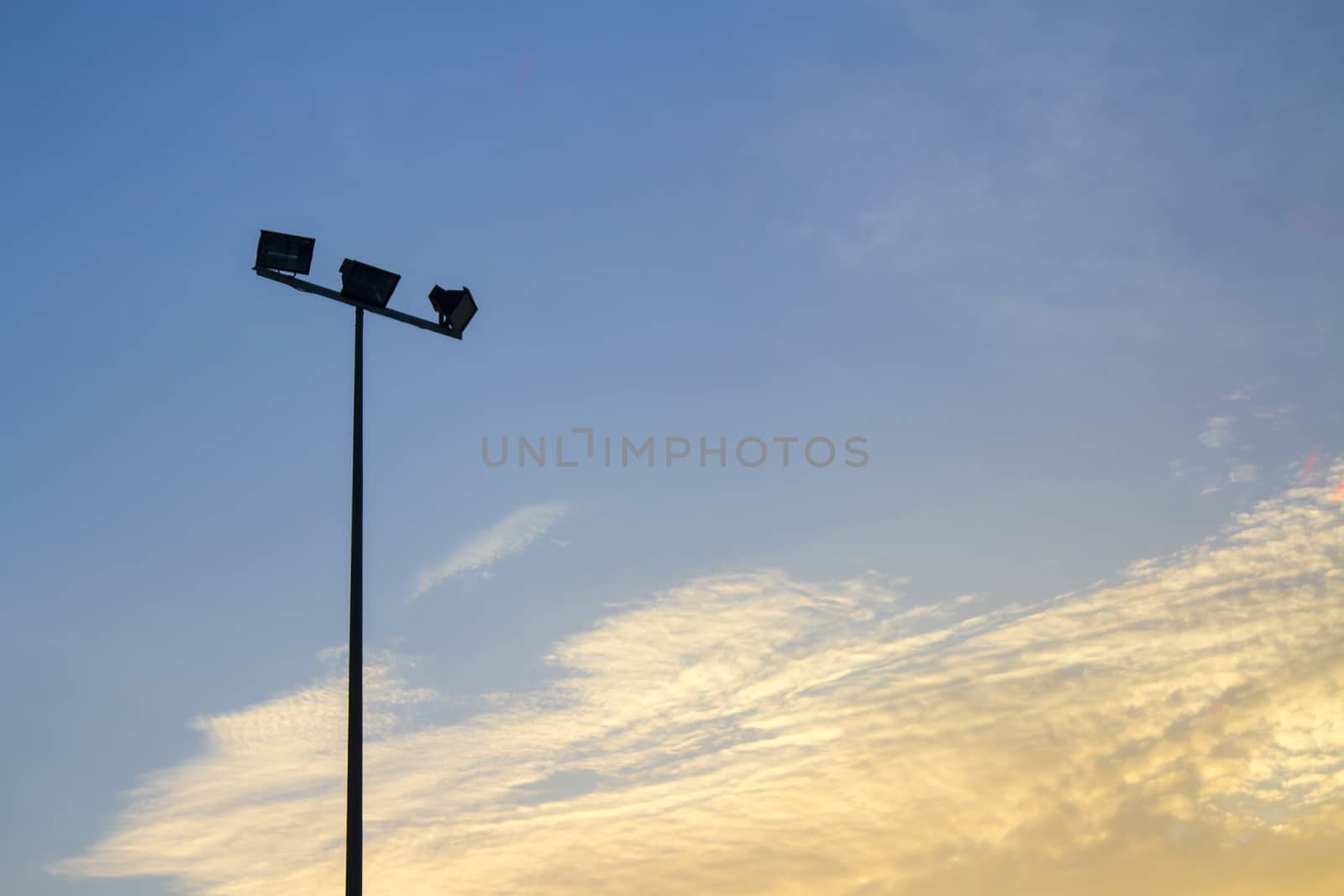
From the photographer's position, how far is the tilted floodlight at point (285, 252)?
50.2 ft

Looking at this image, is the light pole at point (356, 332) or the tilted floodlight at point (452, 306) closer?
the light pole at point (356, 332)

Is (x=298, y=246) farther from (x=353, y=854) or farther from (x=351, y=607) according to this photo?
(x=353, y=854)

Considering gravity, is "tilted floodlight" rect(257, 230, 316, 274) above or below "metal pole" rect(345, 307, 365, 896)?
above

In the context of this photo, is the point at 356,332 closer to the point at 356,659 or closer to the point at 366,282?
the point at 366,282

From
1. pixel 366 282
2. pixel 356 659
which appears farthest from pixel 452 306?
pixel 356 659

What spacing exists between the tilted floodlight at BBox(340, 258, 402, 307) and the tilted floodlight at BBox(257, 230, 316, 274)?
499mm

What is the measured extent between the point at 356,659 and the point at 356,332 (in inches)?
178

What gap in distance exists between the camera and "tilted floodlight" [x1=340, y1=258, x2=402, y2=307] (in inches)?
609

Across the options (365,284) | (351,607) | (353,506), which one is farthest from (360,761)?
(365,284)

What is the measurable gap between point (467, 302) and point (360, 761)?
6617 mm

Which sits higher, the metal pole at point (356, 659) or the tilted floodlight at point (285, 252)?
the tilted floodlight at point (285, 252)

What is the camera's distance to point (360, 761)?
13141mm

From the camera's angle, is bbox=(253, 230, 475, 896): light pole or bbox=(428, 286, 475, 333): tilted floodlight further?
bbox=(428, 286, 475, 333): tilted floodlight

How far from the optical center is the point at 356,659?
13.6m
